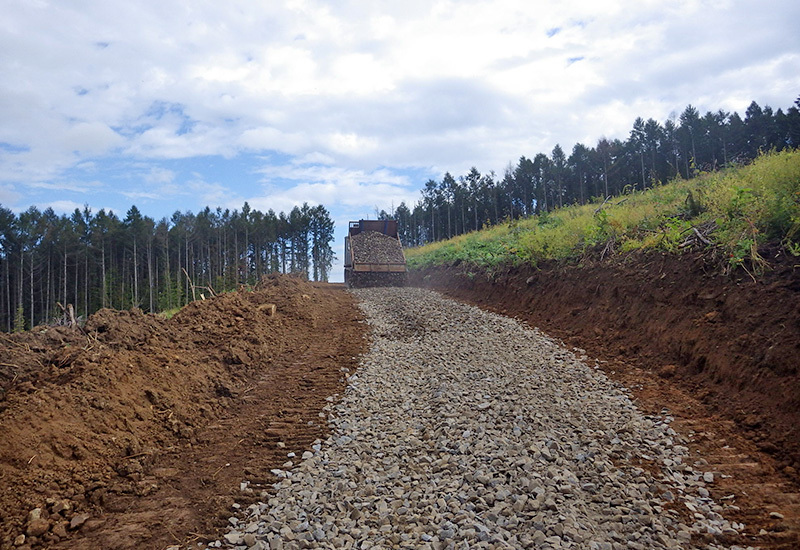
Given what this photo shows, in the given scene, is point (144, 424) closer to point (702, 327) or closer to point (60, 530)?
point (60, 530)

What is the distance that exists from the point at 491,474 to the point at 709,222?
654 cm

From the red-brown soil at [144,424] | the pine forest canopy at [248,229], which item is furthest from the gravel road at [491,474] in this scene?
the pine forest canopy at [248,229]

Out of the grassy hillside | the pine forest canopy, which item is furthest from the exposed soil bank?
the pine forest canopy

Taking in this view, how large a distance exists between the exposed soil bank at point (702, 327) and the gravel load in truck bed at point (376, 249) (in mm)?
11724

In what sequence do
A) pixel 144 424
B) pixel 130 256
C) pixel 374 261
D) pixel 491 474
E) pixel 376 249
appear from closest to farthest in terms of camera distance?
pixel 491 474 → pixel 144 424 → pixel 374 261 → pixel 376 249 → pixel 130 256

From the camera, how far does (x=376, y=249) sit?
22.2 meters

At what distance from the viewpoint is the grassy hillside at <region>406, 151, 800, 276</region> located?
6.20m

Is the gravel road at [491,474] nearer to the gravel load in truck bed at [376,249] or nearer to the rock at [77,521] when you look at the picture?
the rock at [77,521]

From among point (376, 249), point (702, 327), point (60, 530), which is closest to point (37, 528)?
point (60, 530)

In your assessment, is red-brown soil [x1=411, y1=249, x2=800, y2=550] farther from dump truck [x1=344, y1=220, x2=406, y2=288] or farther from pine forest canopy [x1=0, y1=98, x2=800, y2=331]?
pine forest canopy [x1=0, y1=98, x2=800, y2=331]

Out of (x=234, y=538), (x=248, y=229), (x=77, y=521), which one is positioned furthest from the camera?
(x=248, y=229)

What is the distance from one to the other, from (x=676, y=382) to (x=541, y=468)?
300 cm

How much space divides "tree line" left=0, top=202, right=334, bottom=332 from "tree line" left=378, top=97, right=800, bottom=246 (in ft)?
70.1

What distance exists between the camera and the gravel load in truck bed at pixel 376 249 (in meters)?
21.5
